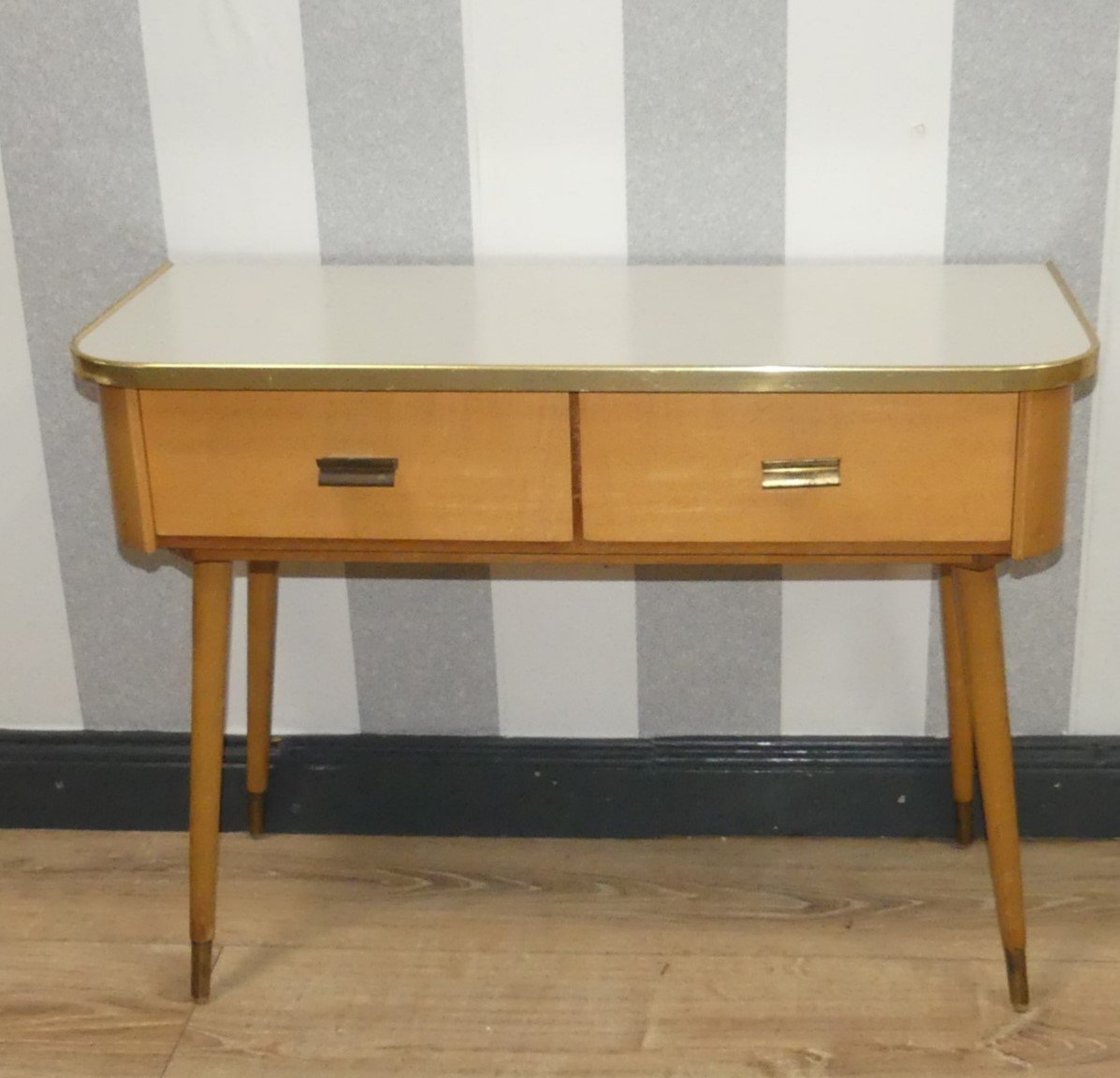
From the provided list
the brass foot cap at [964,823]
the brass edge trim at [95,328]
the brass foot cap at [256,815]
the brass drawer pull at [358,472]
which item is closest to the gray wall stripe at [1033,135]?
the brass foot cap at [964,823]

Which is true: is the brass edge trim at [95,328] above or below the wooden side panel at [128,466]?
above

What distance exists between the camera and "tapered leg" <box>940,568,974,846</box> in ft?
6.13

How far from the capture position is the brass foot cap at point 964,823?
1962 mm

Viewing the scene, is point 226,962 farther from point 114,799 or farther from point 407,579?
point 407,579

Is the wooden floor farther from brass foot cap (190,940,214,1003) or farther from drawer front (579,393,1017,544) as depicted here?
drawer front (579,393,1017,544)

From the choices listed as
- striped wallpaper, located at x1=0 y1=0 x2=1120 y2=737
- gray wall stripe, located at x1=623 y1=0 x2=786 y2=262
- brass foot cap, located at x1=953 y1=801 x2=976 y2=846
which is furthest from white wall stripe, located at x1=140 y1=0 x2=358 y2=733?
brass foot cap, located at x1=953 y1=801 x2=976 y2=846

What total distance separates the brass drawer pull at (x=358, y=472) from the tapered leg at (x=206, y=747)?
0.19 meters

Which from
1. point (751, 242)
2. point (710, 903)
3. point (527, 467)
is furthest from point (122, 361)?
point (710, 903)

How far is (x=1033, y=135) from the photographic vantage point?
1.71 m

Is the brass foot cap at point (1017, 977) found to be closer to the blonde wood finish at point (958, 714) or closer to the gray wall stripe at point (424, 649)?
the blonde wood finish at point (958, 714)

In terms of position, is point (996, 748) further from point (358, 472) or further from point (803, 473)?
point (358, 472)

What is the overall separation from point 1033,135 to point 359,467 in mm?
848

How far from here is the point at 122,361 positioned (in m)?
1.43

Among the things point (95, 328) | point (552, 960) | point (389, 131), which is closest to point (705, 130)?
point (389, 131)
